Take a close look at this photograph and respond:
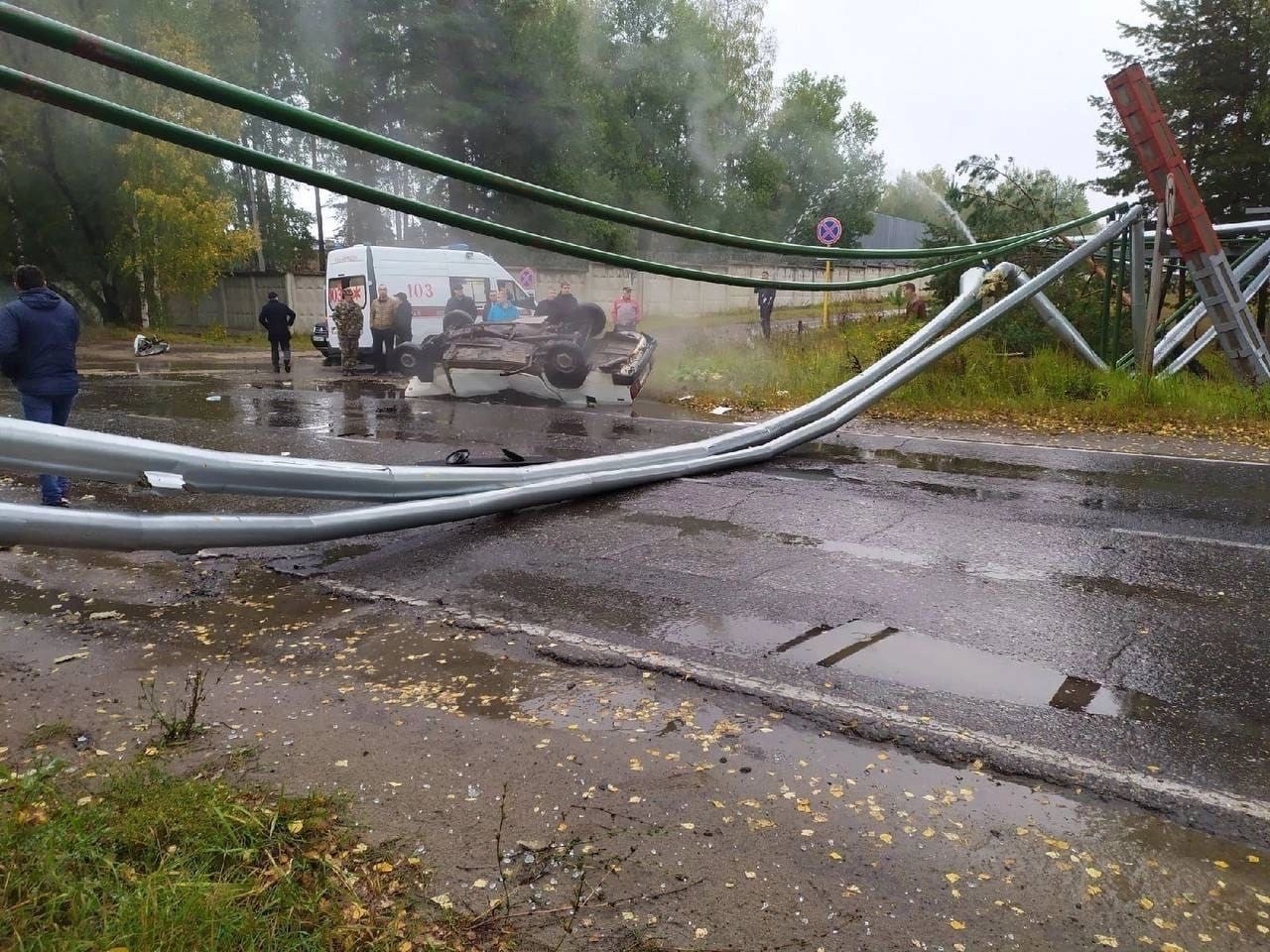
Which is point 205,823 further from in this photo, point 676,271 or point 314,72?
point 314,72

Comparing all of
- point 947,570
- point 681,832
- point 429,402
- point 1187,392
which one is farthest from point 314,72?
point 681,832

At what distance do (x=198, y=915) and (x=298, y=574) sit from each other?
341 centimetres

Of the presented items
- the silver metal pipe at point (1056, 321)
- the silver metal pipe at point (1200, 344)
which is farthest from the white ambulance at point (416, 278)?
the silver metal pipe at point (1200, 344)

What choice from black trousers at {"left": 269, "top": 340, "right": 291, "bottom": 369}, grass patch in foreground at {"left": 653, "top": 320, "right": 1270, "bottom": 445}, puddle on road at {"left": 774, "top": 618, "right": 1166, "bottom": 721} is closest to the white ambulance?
black trousers at {"left": 269, "top": 340, "right": 291, "bottom": 369}

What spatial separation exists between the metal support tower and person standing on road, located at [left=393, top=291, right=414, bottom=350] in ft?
42.0

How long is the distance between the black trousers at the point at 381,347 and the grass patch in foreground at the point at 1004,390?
6.00 metres

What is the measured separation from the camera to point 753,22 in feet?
148

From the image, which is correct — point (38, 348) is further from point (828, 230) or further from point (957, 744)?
point (828, 230)

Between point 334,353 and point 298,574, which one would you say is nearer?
point 298,574

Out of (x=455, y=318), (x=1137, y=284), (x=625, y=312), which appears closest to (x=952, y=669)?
(x=1137, y=284)

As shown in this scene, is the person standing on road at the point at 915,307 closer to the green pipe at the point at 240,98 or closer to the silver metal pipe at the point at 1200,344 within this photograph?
the silver metal pipe at the point at 1200,344

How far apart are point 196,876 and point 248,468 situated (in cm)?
259

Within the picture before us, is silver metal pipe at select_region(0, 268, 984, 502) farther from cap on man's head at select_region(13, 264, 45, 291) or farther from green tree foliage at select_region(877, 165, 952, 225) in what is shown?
green tree foliage at select_region(877, 165, 952, 225)

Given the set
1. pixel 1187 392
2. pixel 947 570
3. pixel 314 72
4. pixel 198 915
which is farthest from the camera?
pixel 314 72
